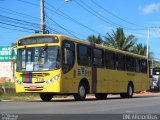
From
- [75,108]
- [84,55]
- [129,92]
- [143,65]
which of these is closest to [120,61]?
[129,92]

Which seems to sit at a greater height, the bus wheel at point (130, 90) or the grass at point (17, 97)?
the bus wheel at point (130, 90)

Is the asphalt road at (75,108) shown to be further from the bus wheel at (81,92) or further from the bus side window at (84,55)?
the bus side window at (84,55)

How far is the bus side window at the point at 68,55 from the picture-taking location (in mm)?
22188

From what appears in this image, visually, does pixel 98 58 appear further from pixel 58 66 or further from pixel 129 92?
pixel 129 92

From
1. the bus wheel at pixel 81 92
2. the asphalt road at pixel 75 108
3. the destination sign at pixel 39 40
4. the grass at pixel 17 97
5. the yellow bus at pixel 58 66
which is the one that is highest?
the destination sign at pixel 39 40

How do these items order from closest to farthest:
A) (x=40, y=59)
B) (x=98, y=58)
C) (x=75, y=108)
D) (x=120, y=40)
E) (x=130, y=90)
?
1. (x=75, y=108)
2. (x=40, y=59)
3. (x=98, y=58)
4. (x=130, y=90)
5. (x=120, y=40)

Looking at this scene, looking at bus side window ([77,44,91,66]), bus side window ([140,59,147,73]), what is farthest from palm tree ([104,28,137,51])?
bus side window ([77,44,91,66])

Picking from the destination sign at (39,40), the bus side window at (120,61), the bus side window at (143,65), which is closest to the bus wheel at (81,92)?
the destination sign at (39,40)

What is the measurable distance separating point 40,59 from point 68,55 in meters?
1.44

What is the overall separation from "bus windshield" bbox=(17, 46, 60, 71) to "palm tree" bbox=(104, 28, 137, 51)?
39125mm

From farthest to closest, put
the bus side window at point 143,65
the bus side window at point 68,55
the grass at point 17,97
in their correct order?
the bus side window at point 143,65, the grass at point 17,97, the bus side window at point 68,55

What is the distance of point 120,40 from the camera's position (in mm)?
61062

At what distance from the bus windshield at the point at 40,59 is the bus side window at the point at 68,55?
411mm

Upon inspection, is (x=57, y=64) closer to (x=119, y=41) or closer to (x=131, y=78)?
(x=131, y=78)
